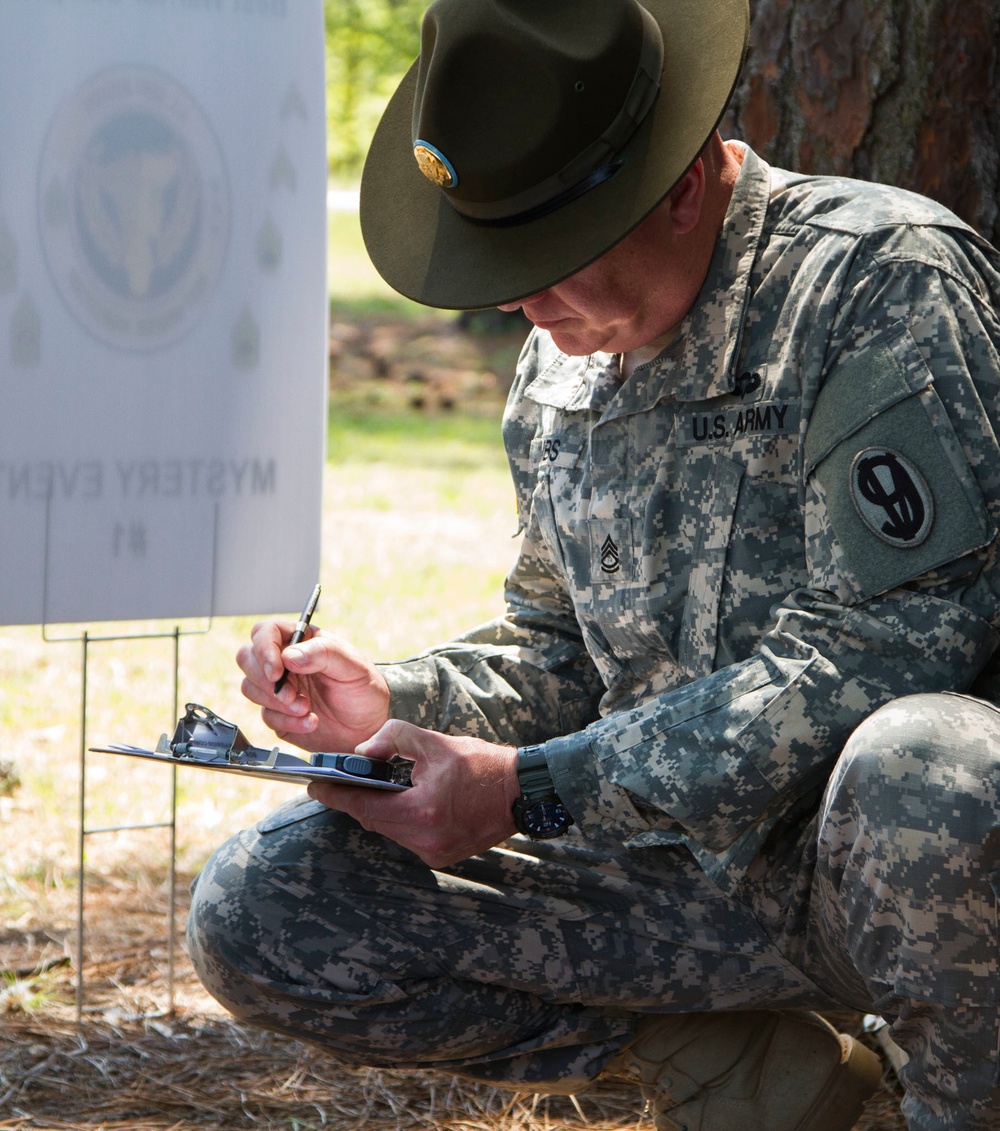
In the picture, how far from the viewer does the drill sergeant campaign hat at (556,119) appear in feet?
5.51

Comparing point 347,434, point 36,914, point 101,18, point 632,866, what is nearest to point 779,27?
point 101,18

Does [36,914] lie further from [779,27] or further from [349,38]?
[349,38]

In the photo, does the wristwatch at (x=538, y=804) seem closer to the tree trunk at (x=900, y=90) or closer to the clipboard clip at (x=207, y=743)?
the clipboard clip at (x=207, y=743)

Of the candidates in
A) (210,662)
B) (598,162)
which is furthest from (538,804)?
(210,662)

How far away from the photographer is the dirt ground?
216cm

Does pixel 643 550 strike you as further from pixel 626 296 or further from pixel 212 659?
pixel 212 659

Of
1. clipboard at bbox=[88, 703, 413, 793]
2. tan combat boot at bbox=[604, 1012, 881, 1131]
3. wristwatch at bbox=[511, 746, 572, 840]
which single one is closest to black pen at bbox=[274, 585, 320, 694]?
clipboard at bbox=[88, 703, 413, 793]

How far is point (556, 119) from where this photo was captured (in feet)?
5.50

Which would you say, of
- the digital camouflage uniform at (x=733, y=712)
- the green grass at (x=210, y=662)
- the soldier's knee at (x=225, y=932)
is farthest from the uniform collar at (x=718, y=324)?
the green grass at (x=210, y=662)

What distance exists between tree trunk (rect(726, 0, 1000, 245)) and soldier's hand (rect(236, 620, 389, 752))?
118 cm

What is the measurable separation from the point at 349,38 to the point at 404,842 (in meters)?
22.5

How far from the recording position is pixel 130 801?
3.52m

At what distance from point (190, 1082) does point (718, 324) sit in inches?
54.1

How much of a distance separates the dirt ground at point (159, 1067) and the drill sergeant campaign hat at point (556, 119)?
1.18 metres
